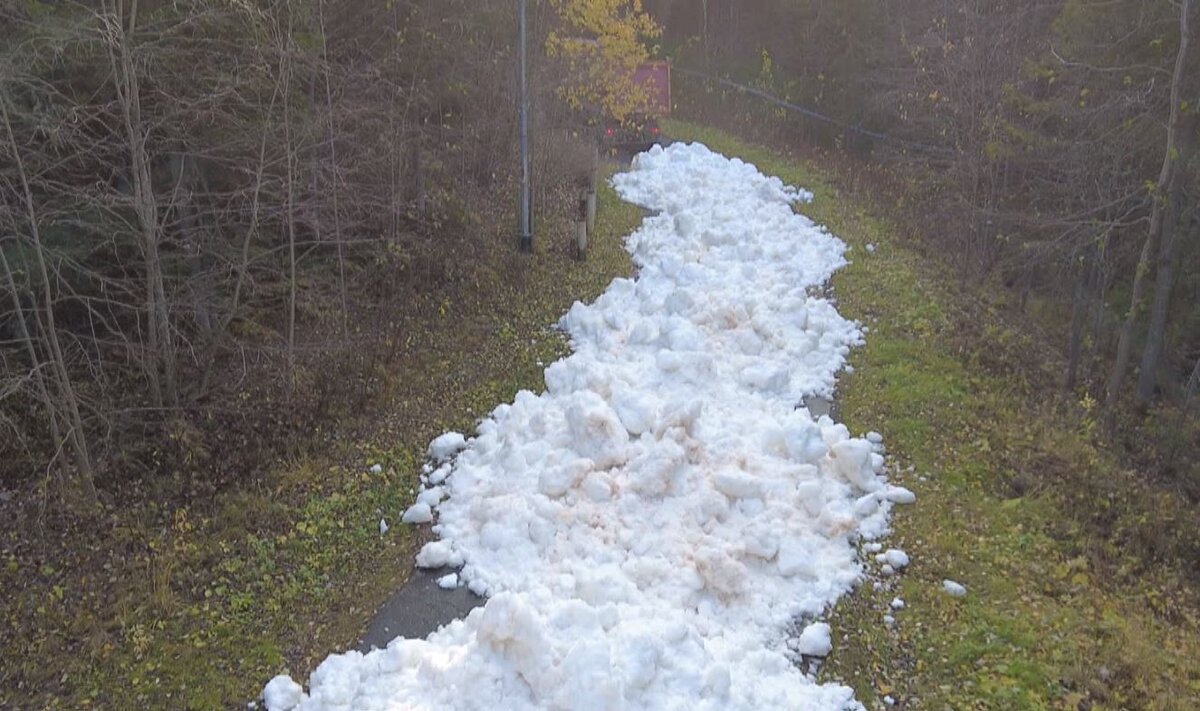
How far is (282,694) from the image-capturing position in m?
5.75

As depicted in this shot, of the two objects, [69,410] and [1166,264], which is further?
[1166,264]

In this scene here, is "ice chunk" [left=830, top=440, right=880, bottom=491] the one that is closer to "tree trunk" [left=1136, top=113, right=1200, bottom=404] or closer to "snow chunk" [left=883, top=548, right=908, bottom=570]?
"snow chunk" [left=883, top=548, right=908, bottom=570]

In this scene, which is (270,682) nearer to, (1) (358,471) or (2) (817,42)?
(1) (358,471)

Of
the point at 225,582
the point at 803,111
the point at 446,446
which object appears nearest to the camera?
the point at 225,582

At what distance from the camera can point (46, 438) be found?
839cm

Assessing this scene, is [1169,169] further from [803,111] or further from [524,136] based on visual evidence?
[803,111]

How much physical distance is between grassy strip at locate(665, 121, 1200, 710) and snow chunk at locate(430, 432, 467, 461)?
4.14 meters

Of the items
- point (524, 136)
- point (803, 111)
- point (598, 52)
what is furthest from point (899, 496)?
point (803, 111)

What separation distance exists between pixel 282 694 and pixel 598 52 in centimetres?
1645

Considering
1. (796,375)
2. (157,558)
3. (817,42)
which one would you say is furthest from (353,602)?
(817,42)

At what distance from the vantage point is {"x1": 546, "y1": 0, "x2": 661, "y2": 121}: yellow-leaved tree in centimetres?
1783

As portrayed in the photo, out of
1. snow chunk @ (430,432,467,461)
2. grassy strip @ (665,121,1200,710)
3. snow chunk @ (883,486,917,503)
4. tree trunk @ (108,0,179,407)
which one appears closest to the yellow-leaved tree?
grassy strip @ (665,121,1200,710)

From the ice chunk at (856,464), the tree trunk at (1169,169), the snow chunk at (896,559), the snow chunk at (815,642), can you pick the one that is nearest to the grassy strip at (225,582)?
the snow chunk at (815,642)

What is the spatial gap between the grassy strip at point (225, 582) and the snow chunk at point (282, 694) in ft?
0.73
